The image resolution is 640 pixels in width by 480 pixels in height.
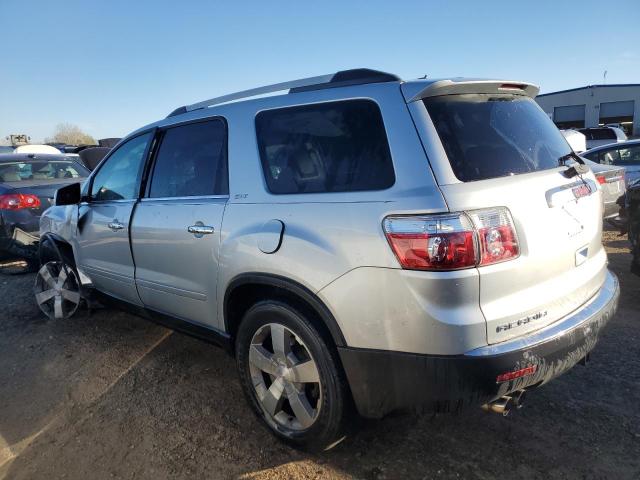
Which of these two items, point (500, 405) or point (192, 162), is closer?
point (500, 405)

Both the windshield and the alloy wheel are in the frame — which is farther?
the windshield

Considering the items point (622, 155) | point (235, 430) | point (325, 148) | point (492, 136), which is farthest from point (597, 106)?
point (235, 430)

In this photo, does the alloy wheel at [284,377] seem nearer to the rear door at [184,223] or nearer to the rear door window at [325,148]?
the rear door at [184,223]

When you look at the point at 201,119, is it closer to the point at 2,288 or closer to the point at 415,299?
the point at 415,299

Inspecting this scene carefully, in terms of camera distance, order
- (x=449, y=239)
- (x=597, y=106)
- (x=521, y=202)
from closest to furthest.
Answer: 1. (x=449, y=239)
2. (x=521, y=202)
3. (x=597, y=106)

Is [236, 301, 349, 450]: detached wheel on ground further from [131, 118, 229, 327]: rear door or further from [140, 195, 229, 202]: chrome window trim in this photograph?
[140, 195, 229, 202]: chrome window trim

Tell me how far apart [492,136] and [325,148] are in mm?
794

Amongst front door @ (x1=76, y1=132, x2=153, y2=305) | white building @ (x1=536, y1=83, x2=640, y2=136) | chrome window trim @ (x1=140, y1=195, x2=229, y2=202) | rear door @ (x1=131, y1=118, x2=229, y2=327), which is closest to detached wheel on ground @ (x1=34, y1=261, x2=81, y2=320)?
front door @ (x1=76, y1=132, x2=153, y2=305)

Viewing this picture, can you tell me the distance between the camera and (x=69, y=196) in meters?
4.12

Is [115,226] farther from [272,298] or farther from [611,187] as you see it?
[611,187]

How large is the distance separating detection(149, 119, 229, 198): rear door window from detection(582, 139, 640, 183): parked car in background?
7.61 meters

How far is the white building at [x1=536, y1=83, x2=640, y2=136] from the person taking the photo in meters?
39.3

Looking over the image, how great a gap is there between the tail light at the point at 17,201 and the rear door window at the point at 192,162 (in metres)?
3.77

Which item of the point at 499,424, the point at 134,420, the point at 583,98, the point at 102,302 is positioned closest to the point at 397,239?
the point at 499,424
